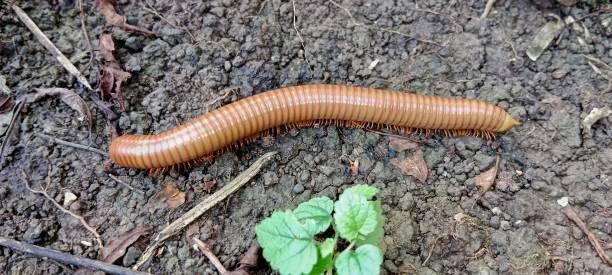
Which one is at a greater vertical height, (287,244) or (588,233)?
(287,244)

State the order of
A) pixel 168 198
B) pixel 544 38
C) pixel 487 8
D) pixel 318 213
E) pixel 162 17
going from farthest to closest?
1. pixel 487 8
2. pixel 544 38
3. pixel 162 17
4. pixel 168 198
5. pixel 318 213

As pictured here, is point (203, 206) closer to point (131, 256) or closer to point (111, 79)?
point (131, 256)

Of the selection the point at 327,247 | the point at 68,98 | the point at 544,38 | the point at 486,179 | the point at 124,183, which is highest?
the point at 68,98

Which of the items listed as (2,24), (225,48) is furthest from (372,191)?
(2,24)

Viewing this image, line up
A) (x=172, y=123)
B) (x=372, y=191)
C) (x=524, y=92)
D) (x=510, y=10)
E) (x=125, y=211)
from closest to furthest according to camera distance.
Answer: (x=372, y=191) < (x=125, y=211) < (x=172, y=123) < (x=524, y=92) < (x=510, y=10)

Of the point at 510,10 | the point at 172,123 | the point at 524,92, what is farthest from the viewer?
the point at 510,10

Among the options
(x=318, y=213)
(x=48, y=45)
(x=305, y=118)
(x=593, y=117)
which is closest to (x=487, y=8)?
(x=593, y=117)

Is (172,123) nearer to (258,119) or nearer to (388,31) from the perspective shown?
(258,119)
